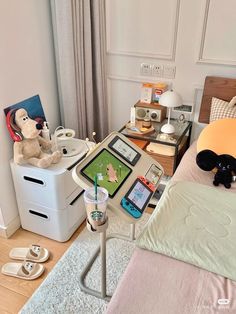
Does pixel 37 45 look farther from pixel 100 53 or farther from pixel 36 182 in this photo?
pixel 36 182

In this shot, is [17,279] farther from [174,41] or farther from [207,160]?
[174,41]

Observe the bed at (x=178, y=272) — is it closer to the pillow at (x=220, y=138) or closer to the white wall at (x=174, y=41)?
the pillow at (x=220, y=138)

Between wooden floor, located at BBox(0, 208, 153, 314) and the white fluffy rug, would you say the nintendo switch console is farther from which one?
wooden floor, located at BBox(0, 208, 153, 314)

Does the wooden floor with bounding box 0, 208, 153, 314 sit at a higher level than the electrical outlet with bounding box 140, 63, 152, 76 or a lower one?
lower

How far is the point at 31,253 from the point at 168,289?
1.17 meters

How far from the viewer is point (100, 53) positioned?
2.51 metres

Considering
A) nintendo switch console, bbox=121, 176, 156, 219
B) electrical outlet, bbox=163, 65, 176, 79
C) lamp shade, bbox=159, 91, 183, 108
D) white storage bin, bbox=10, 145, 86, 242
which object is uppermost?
electrical outlet, bbox=163, 65, 176, 79

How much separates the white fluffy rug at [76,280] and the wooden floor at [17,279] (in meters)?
0.05

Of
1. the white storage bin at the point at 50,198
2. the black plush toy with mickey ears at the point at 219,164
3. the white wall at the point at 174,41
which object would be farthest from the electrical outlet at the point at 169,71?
the white storage bin at the point at 50,198

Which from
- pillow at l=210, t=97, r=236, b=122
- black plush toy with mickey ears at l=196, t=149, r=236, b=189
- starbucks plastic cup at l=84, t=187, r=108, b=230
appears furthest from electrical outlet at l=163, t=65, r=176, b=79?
starbucks plastic cup at l=84, t=187, r=108, b=230

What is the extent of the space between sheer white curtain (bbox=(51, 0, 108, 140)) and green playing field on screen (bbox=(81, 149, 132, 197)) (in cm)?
104

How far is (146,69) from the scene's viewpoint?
102 inches

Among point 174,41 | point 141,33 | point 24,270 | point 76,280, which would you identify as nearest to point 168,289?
point 76,280

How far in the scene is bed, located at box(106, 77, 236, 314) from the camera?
1126mm
